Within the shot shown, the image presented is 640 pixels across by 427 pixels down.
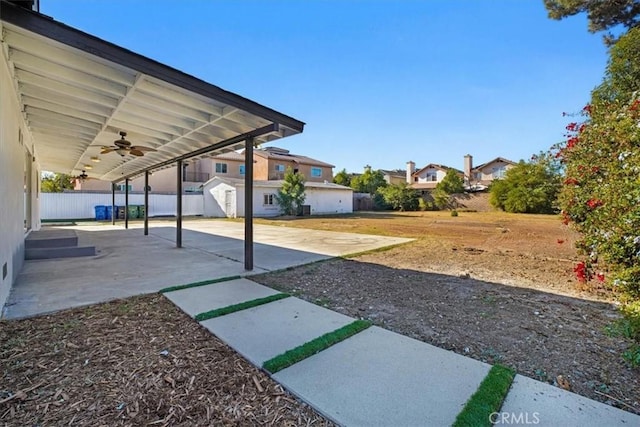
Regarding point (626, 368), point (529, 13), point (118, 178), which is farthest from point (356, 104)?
point (626, 368)

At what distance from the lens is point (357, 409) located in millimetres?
1926

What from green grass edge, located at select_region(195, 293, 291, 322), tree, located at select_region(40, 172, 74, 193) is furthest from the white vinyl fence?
green grass edge, located at select_region(195, 293, 291, 322)

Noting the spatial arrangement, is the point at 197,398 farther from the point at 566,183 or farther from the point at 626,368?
the point at 566,183

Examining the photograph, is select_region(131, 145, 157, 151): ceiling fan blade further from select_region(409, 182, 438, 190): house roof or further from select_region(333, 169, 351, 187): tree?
select_region(409, 182, 438, 190): house roof

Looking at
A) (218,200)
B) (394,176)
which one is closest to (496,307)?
(218,200)

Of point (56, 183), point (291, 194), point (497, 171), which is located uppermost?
point (497, 171)

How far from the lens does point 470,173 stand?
3962 centimetres

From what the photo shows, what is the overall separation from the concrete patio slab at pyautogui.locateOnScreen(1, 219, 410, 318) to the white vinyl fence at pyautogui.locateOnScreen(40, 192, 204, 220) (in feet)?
43.4

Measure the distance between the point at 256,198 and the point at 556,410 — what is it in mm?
21957

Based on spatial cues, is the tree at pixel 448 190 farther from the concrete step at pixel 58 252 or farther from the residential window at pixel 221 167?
the concrete step at pixel 58 252

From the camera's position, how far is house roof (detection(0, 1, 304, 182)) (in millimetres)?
3115

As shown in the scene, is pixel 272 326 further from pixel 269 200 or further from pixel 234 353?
pixel 269 200

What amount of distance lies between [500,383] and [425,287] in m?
2.70

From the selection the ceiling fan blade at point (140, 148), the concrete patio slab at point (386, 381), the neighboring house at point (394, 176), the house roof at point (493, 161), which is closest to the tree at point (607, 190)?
the concrete patio slab at point (386, 381)
